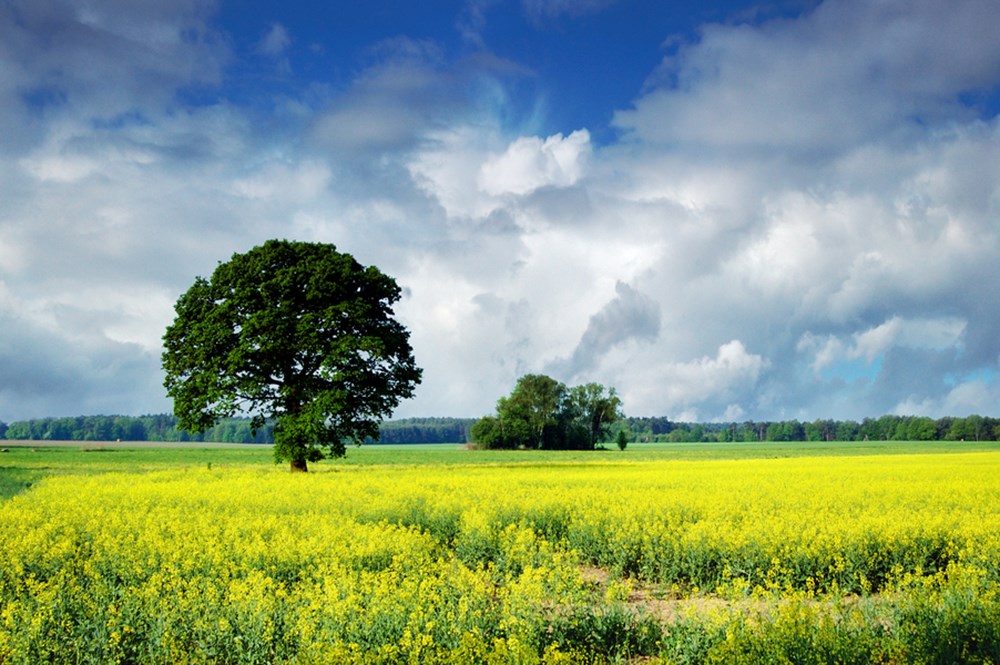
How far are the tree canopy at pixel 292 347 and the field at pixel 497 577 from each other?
487 inches

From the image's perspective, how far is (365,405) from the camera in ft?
118

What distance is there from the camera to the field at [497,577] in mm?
7484

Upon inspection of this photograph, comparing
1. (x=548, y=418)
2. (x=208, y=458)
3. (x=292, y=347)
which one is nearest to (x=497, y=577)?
(x=292, y=347)

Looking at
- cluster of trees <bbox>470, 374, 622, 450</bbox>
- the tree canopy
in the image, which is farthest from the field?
cluster of trees <bbox>470, 374, 622, 450</bbox>

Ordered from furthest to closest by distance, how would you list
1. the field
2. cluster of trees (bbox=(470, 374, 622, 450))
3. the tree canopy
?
cluster of trees (bbox=(470, 374, 622, 450)) < the tree canopy < the field

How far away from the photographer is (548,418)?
116m

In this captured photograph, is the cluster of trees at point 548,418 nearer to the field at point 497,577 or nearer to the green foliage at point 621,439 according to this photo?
the green foliage at point 621,439

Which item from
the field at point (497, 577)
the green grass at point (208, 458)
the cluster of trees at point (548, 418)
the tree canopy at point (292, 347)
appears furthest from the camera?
the cluster of trees at point (548, 418)

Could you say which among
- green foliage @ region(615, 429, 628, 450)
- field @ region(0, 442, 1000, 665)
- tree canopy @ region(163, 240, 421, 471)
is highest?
tree canopy @ region(163, 240, 421, 471)

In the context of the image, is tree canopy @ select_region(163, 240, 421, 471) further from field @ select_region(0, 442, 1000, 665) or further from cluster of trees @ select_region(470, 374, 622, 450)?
cluster of trees @ select_region(470, 374, 622, 450)

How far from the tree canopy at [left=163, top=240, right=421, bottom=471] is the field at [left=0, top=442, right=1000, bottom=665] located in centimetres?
1236

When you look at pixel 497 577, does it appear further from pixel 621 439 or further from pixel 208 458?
pixel 621 439

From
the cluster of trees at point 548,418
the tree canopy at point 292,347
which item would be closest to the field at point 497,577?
the tree canopy at point 292,347

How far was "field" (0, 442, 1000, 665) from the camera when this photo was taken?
7484 millimetres
